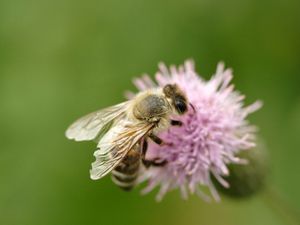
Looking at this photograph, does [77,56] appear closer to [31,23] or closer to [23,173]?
[31,23]

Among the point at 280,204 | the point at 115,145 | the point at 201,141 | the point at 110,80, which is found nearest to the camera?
the point at 115,145

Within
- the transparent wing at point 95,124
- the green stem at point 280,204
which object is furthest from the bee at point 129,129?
the green stem at point 280,204

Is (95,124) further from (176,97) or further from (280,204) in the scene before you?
(280,204)

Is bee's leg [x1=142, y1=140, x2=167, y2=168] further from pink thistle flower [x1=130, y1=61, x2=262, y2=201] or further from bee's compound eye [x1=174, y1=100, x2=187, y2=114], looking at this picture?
bee's compound eye [x1=174, y1=100, x2=187, y2=114]

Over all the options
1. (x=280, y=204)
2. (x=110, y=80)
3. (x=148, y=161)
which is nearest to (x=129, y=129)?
(x=148, y=161)

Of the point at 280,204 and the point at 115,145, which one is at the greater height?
the point at 115,145

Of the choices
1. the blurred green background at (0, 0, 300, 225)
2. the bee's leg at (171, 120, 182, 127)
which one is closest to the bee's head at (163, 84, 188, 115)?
the bee's leg at (171, 120, 182, 127)

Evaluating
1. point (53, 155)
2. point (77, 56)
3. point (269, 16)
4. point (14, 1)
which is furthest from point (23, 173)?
point (269, 16)
